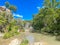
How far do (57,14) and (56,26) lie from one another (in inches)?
114

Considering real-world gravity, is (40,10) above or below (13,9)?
below

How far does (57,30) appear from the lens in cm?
3409

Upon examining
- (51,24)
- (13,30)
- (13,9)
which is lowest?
(13,30)

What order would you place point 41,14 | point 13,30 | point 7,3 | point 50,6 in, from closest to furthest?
point 13,30, point 50,6, point 41,14, point 7,3

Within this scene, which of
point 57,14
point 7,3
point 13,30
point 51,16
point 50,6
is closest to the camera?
point 13,30

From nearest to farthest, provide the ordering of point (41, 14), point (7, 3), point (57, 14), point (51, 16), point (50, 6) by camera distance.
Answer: point (57, 14) → point (51, 16) → point (50, 6) → point (41, 14) → point (7, 3)

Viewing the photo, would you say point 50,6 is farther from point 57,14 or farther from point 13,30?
point 13,30

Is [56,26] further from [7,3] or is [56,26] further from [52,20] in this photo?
[7,3]

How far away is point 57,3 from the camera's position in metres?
36.9

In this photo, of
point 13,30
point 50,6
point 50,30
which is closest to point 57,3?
point 50,6

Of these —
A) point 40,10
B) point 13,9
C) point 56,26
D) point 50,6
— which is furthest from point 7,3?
point 56,26

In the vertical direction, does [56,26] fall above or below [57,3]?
below

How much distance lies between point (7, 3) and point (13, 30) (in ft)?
96.2

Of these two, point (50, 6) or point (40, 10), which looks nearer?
point (50, 6)
